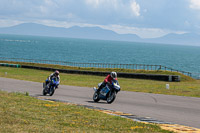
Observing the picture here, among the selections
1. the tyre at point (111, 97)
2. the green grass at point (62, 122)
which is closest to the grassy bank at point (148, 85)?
the tyre at point (111, 97)

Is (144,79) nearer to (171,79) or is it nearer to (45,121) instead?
(171,79)

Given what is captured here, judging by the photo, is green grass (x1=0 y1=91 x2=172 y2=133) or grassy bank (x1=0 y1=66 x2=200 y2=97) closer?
green grass (x1=0 y1=91 x2=172 y2=133)

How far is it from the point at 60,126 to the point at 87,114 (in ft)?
10.2

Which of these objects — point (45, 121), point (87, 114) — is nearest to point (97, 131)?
point (45, 121)

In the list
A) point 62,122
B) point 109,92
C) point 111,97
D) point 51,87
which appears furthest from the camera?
point 51,87

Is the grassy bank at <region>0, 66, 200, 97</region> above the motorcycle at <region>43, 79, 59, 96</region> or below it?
below

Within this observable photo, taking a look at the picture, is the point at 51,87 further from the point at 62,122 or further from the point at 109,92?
the point at 62,122

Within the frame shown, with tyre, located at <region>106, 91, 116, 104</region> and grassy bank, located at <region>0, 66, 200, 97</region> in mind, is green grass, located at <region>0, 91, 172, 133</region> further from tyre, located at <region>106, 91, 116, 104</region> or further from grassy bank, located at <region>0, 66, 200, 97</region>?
grassy bank, located at <region>0, 66, 200, 97</region>

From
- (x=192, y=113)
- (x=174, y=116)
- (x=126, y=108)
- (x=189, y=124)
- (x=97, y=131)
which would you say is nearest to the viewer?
(x=97, y=131)

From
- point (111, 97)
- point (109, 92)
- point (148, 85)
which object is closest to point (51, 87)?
point (109, 92)

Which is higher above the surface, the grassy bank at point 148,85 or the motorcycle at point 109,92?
the motorcycle at point 109,92

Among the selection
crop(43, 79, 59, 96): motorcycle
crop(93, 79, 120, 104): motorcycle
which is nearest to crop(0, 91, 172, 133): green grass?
crop(93, 79, 120, 104): motorcycle

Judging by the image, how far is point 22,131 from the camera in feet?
28.5

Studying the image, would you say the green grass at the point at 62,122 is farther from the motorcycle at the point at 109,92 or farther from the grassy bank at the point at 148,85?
the grassy bank at the point at 148,85
